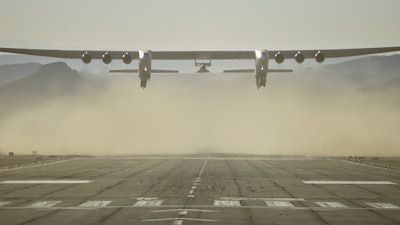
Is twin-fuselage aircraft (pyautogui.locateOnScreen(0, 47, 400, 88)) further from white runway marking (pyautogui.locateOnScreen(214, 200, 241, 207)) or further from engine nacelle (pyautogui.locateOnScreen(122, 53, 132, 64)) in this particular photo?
white runway marking (pyautogui.locateOnScreen(214, 200, 241, 207))

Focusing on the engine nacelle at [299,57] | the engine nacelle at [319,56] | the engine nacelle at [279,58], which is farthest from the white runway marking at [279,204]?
the engine nacelle at [319,56]

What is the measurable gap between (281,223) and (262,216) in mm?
2056

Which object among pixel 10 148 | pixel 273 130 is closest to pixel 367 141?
pixel 273 130

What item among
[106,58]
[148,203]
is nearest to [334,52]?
[106,58]

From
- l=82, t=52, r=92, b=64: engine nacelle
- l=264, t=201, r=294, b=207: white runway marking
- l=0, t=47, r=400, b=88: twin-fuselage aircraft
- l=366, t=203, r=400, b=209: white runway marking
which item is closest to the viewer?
l=366, t=203, r=400, b=209: white runway marking

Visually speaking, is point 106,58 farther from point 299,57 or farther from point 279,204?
point 279,204

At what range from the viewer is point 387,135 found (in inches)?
5655

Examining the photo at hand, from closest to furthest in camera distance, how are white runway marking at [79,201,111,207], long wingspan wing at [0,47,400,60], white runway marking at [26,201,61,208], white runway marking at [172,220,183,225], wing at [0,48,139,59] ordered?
1. white runway marking at [172,220,183,225]
2. white runway marking at [26,201,61,208]
3. white runway marking at [79,201,111,207]
4. wing at [0,48,139,59]
5. long wingspan wing at [0,47,400,60]

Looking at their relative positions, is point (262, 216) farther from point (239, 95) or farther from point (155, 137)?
point (239, 95)

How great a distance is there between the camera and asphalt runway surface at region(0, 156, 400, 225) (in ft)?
81.7

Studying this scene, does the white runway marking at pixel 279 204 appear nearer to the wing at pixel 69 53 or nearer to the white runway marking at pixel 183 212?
the white runway marking at pixel 183 212

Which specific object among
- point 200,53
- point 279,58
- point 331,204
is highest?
point 200,53

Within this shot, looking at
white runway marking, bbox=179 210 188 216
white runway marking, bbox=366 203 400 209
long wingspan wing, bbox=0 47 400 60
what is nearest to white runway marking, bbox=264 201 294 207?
white runway marking, bbox=366 203 400 209

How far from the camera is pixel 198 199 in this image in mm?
32094
